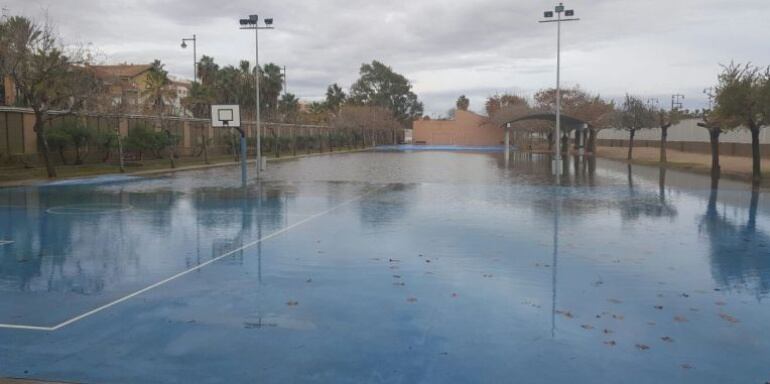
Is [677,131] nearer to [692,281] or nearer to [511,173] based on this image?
[511,173]

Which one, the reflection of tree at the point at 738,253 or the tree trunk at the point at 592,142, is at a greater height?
the tree trunk at the point at 592,142

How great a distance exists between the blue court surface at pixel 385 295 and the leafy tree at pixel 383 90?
10916 centimetres

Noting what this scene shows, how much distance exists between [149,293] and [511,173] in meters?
28.2

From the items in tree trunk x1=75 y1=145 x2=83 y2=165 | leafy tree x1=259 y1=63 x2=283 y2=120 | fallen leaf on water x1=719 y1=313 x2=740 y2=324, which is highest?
leafy tree x1=259 y1=63 x2=283 y2=120

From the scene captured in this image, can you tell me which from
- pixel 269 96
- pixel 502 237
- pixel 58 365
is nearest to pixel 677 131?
pixel 269 96

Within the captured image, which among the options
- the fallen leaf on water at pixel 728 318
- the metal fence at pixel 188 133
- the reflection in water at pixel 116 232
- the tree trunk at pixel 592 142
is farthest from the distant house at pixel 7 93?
the tree trunk at pixel 592 142

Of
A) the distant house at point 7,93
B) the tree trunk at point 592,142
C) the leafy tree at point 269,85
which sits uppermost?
the leafy tree at point 269,85

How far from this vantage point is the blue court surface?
20.0ft

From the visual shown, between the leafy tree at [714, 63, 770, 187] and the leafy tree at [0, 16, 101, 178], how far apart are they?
1120 inches

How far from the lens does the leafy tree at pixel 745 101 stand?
25.9 meters

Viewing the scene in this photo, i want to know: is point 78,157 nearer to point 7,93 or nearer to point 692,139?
point 7,93

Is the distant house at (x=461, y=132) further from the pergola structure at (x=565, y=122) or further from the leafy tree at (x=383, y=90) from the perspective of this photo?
the pergola structure at (x=565, y=122)

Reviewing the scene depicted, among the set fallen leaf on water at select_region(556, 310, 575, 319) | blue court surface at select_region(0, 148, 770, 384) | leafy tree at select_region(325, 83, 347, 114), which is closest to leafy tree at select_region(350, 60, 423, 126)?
leafy tree at select_region(325, 83, 347, 114)

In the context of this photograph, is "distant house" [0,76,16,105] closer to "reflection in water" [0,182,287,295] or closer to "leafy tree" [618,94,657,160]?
"reflection in water" [0,182,287,295]
